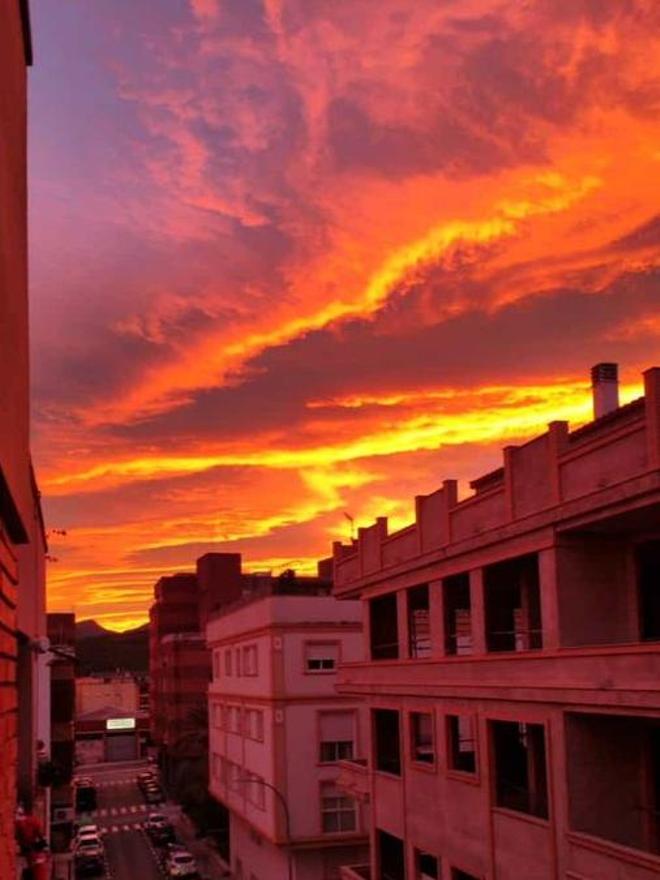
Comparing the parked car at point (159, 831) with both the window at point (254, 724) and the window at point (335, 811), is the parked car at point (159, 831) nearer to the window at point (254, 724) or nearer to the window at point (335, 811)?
the window at point (254, 724)

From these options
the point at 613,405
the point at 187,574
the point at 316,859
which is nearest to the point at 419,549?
the point at 613,405

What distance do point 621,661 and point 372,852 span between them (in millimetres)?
17535

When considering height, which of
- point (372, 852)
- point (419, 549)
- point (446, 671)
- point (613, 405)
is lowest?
point (372, 852)

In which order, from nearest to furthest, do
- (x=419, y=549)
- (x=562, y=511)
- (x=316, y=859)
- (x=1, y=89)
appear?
(x=1, y=89)
(x=562, y=511)
(x=419, y=549)
(x=316, y=859)

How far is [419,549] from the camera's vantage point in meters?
29.3

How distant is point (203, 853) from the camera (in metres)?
70.8

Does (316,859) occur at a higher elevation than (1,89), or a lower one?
lower

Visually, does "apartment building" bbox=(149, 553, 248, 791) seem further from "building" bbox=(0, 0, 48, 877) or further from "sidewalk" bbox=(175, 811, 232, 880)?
"building" bbox=(0, 0, 48, 877)

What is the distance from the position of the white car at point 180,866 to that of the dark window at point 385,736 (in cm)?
3065

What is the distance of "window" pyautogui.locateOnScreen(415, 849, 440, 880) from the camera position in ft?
94.5

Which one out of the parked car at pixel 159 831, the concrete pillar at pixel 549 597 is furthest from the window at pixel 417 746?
the parked car at pixel 159 831

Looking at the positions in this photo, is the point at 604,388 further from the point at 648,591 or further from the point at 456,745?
the point at 456,745

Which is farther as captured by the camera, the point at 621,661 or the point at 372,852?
the point at 372,852

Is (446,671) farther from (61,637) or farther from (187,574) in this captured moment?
(187,574)
